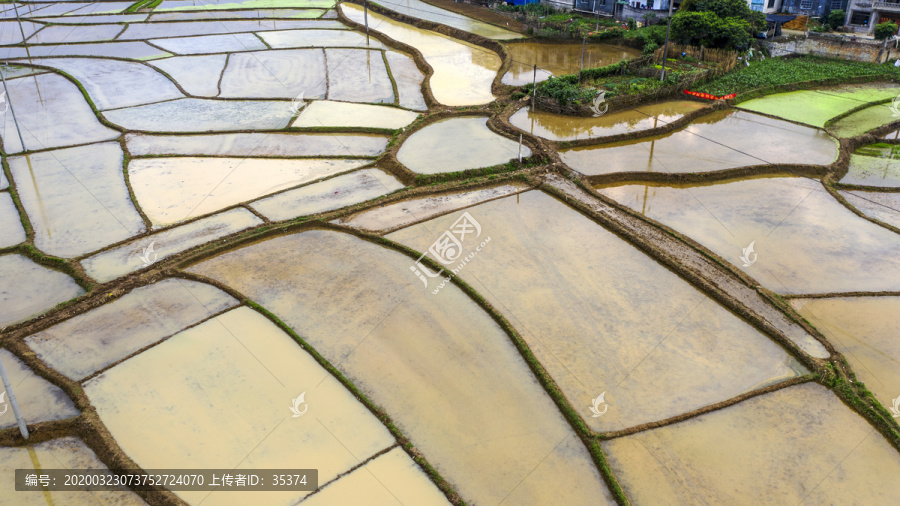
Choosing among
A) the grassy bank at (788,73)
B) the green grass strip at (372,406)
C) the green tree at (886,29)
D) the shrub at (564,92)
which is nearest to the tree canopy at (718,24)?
the grassy bank at (788,73)

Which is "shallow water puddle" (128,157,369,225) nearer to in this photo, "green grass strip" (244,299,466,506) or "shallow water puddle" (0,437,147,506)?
"green grass strip" (244,299,466,506)

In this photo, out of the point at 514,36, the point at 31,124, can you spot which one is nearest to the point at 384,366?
the point at 31,124

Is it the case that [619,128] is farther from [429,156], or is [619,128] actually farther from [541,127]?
[429,156]

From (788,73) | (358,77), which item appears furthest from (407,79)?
(788,73)

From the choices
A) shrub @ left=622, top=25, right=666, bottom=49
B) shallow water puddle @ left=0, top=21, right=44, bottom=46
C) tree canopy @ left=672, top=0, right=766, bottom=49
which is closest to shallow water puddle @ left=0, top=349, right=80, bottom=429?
tree canopy @ left=672, top=0, right=766, bottom=49

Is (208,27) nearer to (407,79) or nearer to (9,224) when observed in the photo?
(407,79)

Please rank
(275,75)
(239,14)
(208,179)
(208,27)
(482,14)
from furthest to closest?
(239,14) < (482,14) < (208,27) < (275,75) < (208,179)

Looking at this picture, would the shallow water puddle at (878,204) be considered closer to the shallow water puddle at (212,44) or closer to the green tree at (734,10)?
the green tree at (734,10)
